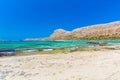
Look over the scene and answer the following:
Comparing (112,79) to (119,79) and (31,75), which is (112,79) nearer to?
(119,79)

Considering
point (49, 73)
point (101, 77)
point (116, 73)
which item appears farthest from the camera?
point (49, 73)

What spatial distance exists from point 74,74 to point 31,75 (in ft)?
9.47

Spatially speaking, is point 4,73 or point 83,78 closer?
point 83,78

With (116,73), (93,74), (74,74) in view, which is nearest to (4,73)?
(74,74)

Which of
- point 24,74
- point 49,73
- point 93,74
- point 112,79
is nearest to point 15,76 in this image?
point 24,74

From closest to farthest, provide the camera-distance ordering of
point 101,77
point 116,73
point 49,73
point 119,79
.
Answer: point 119,79, point 101,77, point 116,73, point 49,73

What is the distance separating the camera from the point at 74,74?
17.6 meters

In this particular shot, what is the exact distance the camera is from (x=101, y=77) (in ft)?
53.1

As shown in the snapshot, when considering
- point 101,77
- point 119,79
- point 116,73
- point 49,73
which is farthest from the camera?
point 49,73

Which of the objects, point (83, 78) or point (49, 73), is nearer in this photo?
point (83, 78)

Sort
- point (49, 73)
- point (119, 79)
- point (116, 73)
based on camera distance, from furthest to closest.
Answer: point (49, 73) → point (116, 73) → point (119, 79)

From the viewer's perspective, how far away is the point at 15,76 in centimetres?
1778

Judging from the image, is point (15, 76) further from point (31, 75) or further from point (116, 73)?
point (116, 73)

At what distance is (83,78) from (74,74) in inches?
63.5
